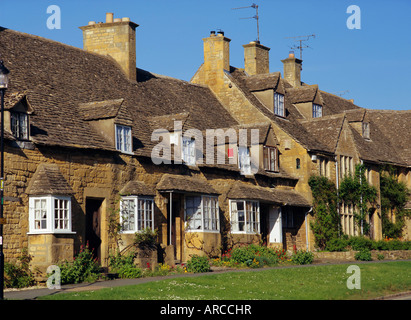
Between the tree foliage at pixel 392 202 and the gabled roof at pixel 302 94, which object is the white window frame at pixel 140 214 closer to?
the gabled roof at pixel 302 94

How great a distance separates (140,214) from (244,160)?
8.88 meters

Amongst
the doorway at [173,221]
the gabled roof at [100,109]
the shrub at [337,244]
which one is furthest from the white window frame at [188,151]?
the shrub at [337,244]

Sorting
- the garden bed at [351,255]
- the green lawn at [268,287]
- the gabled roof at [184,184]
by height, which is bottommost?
the garden bed at [351,255]

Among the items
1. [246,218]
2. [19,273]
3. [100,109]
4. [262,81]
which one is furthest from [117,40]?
[19,273]

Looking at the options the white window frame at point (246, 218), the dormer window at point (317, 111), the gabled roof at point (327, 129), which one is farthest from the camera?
the dormer window at point (317, 111)

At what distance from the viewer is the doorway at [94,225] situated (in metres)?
26.7

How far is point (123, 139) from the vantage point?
28016 millimetres

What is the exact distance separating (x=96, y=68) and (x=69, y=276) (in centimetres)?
1240

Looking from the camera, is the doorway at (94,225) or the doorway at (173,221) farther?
the doorway at (173,221)

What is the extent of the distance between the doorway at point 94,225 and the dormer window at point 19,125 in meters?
3.92

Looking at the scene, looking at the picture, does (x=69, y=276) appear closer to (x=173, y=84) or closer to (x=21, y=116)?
(x=21, y=116)

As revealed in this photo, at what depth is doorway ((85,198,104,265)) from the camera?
26.7 metres

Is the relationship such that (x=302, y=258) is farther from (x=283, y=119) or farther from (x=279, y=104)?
(x=279, y=104)
